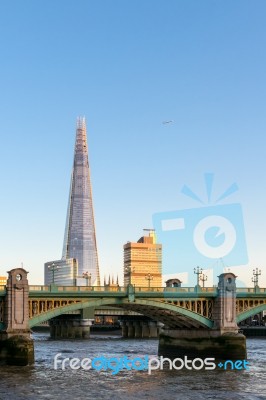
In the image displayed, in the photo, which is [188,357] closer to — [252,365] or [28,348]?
[252,365]

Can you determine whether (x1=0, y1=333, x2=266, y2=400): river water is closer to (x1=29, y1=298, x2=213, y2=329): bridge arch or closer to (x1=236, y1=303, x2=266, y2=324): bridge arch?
(x1=29, y1=298, x2=213, y2=329): bridge arch

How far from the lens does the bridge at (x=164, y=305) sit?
96500 millimetres

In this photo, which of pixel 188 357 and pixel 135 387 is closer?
pixel 135 387

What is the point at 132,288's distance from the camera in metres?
105

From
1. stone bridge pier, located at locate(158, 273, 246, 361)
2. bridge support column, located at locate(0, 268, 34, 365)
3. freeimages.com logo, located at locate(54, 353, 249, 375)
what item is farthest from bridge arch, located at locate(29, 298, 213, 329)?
freeimages.com logo, located at locate(54, 353, 249, 375)

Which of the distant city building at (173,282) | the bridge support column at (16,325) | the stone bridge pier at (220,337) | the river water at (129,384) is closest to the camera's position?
the river water at (129,384)

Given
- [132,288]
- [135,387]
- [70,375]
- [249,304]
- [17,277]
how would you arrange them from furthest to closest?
[249,304]
[132,288]
[17,277]
[70,375]
[135,387]

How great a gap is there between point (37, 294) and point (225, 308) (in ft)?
95.0

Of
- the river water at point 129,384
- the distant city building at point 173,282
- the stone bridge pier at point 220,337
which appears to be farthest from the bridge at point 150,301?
the river water at point 129,384

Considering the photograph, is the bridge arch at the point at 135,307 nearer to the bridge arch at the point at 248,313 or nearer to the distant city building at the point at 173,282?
the bridge arch at the point at 248,313

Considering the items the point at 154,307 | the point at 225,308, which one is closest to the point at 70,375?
the point at 154,307

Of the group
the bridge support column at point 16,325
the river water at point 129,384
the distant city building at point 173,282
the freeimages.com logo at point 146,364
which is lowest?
the freeimages.com logo at point 146,364

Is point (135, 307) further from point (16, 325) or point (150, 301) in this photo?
point (16, 325)

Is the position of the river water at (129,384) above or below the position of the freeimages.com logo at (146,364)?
above
